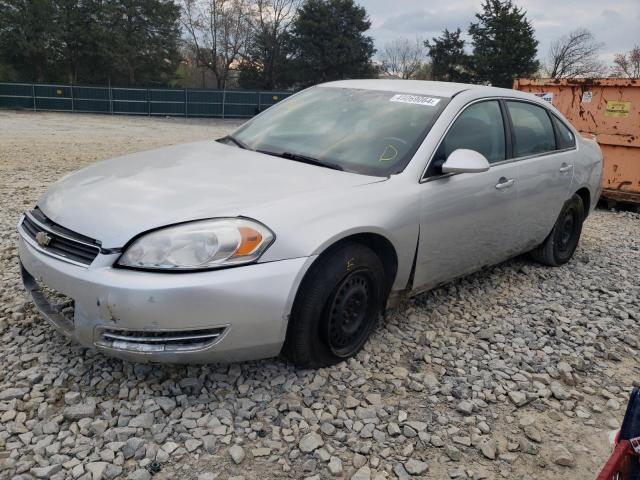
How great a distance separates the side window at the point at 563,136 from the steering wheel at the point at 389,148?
196cm

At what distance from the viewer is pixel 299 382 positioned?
9.47ft

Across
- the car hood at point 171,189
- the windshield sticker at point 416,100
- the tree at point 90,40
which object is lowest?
the car hood at point 171,189

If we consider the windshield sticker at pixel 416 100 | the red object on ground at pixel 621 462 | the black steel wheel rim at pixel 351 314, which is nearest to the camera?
the red object on ground at pixel 621 462

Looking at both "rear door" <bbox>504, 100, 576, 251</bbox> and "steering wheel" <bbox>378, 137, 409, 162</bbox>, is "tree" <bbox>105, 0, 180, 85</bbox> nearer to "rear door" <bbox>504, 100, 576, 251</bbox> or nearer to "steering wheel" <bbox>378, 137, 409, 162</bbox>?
"rear door" <bbox>504, 100, 576, 251</bbox>

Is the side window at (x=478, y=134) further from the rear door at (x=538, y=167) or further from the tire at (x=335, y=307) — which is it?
the tire at (x=335, y=307)

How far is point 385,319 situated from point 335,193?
3.89ft

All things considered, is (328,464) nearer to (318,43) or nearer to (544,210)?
(544,210)

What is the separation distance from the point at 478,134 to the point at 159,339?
2.50 metres

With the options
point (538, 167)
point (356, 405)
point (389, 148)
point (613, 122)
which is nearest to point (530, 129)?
point (538, 167)

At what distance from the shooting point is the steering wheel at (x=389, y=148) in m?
3.27

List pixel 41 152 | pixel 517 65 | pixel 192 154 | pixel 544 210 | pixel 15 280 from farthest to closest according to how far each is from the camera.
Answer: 1. pixel 517 65
2. pixel 41 152
3. pixel 544 210
4. pixel 15 280
5. pixel 192 154

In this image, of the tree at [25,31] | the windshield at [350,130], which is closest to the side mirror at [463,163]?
the windshield at [350,130]

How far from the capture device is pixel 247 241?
8.20 ft

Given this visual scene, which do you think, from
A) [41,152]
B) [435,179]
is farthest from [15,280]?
[41,152]
